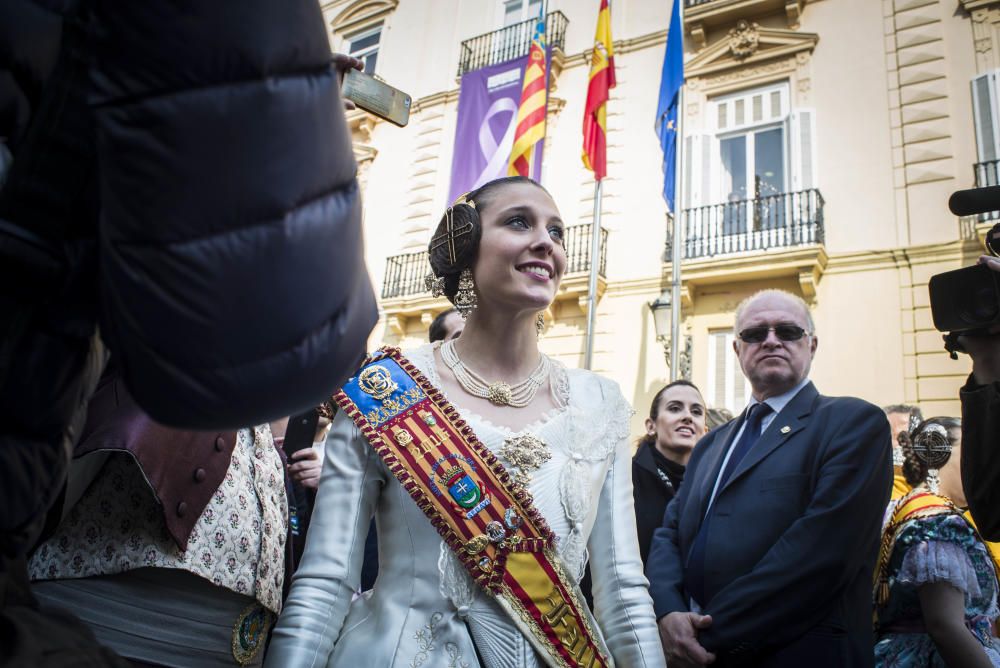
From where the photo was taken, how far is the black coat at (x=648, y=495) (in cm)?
352

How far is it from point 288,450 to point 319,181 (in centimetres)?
249

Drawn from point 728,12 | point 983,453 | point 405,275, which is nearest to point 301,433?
point 983,453

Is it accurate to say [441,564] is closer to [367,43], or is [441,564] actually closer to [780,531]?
[780,531]

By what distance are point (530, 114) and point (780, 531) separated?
7408mm

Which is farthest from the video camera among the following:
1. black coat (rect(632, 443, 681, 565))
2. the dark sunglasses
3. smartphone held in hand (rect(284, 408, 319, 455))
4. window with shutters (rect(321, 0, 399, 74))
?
window with shutters (rect(321, 0, 399, 74))

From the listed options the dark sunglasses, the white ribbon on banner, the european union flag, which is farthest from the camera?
the european union flag

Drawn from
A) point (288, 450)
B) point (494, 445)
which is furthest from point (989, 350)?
point (288, 450)

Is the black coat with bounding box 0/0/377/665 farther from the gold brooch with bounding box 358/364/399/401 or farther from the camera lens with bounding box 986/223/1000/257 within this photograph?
the camera lens with bounding box 986/223/1000/257

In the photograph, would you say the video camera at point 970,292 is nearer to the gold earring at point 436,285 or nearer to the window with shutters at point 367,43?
the gold earring at point 436,285

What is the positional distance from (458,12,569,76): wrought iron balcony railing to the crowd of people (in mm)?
11988

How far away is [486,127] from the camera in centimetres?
931

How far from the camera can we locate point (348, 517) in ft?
5.07

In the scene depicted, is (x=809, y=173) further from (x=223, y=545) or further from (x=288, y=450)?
(x=223, y=545)

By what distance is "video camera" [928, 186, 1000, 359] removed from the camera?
195 centimetres
